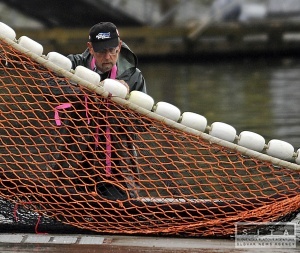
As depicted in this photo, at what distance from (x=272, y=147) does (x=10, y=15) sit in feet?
72.8

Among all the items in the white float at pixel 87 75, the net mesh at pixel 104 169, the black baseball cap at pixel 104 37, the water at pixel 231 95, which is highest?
the water at pixel 231 95

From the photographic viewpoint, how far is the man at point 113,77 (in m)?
6.29

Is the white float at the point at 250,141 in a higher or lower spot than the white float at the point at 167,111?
lower

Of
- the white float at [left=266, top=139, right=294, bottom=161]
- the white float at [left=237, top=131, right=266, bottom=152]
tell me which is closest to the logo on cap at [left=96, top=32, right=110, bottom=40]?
the white float at [left=237, top=131, right=266, bottom=152]

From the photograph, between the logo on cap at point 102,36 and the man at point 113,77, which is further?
the logo on cap at point 102,36

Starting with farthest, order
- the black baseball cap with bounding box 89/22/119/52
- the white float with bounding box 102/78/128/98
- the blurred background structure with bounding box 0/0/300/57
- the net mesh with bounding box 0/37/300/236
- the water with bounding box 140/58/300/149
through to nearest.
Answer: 1. the blurred background structure with bounding box 0/0/300/57
2. the water with bounding box 140/58/300/149
3. the black baseball cap with bounding box 89/22/119/52
4. the net mesh with bounding box 0/37/300/236
5. the white float with bounding box 102/78/128/98

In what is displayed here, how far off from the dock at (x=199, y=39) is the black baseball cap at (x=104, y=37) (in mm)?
18408

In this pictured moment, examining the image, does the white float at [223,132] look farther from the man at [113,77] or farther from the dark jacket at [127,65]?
the dark jacket at [127,65]

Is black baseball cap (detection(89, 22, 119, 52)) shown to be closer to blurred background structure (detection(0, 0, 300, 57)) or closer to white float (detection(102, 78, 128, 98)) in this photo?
white float (detection(102, 78, 128, 98))

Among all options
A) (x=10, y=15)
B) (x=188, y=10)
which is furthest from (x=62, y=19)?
(x=188, y=10)

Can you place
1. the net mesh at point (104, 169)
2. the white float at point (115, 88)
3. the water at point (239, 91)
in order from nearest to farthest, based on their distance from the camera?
the white float at point (115, 88) < the net mesh at point (104, 169) < the water at point (239, 91)

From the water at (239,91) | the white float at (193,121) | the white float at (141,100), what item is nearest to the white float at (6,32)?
the white float at (141,100)

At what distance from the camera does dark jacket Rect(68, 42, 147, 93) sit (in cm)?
670

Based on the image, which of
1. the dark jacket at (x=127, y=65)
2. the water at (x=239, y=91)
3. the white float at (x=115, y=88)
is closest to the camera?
the white float at (x=115, y=88)
